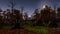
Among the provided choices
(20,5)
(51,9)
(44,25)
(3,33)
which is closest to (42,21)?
(44,25)

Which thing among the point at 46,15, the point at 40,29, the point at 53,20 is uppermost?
the point at 46,15

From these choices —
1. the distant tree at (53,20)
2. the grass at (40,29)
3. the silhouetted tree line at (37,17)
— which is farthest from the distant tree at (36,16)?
the distant tree at (53,20)

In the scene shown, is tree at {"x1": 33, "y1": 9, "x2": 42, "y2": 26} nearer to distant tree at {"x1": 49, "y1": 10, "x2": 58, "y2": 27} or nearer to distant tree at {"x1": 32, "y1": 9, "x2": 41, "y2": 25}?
distant tree at {"x1": 32, "y1": 9, "x2": 41, "y2": 25}

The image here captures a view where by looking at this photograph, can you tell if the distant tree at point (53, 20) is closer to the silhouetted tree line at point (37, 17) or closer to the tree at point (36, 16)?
the silhouetted tree line at point (37, 17)

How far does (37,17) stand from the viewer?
3559 millimetres

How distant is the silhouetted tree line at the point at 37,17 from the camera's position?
11.5 feet

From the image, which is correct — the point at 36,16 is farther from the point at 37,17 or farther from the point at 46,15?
the point at 46,15

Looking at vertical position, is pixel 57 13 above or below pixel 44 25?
above

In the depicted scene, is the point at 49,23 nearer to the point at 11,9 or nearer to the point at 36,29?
the point at 36,29

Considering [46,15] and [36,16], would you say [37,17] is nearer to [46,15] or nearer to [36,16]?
[36,16]

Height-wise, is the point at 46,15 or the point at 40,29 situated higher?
the point at 46,15

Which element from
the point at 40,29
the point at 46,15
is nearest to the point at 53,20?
the point at 46,15

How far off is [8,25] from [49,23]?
894 millimetres

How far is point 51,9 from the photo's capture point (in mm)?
3525
